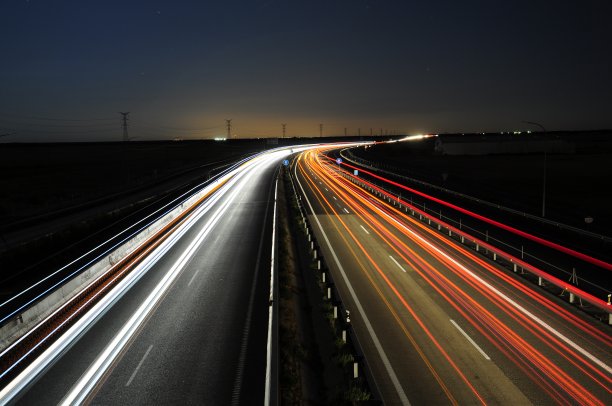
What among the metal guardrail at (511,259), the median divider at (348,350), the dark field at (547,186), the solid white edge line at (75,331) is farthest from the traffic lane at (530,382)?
the dark field at (547,186)

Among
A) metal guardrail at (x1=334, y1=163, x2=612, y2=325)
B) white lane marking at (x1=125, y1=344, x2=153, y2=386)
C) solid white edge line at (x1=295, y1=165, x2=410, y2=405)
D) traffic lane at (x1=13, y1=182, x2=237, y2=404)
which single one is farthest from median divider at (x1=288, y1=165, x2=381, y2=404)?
metal guardrail at (x1=334, y1=163, x2=612, y2=325)

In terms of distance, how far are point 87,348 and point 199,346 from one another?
3.82m

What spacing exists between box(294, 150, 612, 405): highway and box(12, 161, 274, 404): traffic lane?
9489 mm

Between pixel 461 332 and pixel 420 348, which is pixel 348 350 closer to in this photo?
pixel 420 348

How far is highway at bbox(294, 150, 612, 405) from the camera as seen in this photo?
44.5 ft

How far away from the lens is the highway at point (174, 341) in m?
12.2

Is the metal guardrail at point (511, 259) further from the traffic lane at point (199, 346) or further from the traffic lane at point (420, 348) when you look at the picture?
the traffic lane at point (199, 346)

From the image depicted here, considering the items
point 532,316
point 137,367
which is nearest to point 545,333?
point 532,316

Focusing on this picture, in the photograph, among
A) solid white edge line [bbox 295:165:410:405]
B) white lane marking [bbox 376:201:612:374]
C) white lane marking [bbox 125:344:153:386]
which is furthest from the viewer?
white lane marking [bbox 376:201:612:374]

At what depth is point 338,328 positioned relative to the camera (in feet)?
57.5

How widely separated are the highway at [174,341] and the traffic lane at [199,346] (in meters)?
→ 0.03

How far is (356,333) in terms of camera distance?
17703 millimetres

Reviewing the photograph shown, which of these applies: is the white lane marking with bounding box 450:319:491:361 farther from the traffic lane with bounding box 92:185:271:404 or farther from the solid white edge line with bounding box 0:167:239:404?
the solid white edge line with bounding box 0:167:239:404

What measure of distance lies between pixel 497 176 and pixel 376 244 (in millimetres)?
50822
